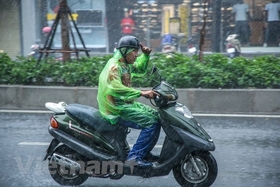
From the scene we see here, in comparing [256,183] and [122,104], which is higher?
[122,104]

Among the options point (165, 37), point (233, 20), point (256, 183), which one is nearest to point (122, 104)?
point (256, 183)

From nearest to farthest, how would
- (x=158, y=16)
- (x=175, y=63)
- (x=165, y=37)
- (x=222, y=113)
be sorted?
(x=222, y=113) < (x=175, y=63) < (x=165, y=37) < (x=158, y=16)

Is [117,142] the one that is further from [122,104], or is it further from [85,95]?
[85,95]

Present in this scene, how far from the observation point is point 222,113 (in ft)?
34.1

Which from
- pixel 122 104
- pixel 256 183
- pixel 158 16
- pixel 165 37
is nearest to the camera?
pixel 122 104

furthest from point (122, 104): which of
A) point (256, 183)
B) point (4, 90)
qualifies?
point (4, 90)

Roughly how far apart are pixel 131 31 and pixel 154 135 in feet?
55.1

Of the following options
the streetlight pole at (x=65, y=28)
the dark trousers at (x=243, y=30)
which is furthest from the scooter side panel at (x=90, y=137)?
the dark trousers at (x=243, y=30)

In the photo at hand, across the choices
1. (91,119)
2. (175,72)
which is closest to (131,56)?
(91,119)

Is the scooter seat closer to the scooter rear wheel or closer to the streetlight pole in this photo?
the scooter rear wheel

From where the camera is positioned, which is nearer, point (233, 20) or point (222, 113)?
point (222, 113)

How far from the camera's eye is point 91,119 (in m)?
5.98

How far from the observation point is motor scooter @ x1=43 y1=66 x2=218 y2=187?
19.0ft

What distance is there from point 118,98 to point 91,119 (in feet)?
1.22
